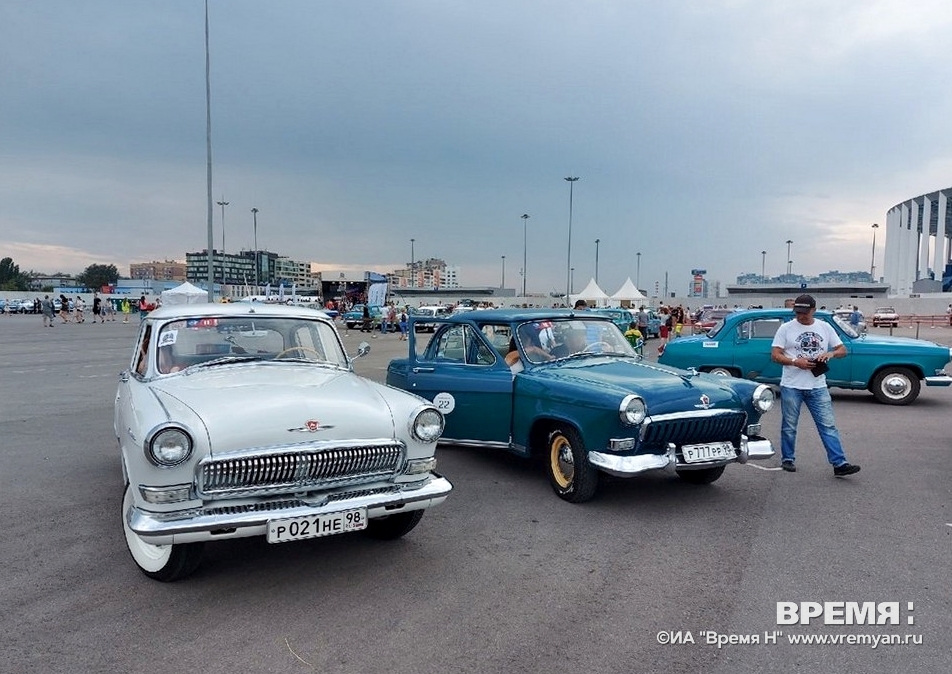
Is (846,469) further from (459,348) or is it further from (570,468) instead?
(459,348)

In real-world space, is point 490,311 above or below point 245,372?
above

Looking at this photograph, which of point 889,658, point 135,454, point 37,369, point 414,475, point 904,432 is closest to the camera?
point 889,658

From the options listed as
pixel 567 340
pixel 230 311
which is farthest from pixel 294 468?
pixel 567 340

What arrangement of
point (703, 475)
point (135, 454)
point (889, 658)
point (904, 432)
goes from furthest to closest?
point (904, 432)
point (703, 475)
point (135, 454)
point (889, 658)

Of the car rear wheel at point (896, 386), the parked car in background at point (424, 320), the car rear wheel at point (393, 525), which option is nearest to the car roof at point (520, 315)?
the parked car in background at point (424, 320)

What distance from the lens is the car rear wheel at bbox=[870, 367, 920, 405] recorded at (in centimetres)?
1084

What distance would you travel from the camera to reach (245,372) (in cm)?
484

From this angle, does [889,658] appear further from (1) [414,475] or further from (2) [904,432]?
(2) [904,432]

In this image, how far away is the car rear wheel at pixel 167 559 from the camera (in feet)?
12.5

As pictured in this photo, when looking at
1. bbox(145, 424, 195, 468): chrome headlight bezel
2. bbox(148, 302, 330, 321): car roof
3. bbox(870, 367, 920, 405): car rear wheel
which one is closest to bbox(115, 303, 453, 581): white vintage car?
bbox(145, 424, 195, 468): chrome headlight bezel

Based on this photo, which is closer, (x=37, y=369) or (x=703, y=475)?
(x=703, y=475)

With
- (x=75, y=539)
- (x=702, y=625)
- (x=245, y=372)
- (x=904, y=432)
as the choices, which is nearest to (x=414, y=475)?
(x=245, y=372)

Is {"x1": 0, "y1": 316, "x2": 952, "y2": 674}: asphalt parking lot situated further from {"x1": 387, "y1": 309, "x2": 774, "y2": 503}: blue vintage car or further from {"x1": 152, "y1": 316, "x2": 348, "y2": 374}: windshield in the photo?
{"x1": 152, "y1": 316, "x2": 348, "y2": 374}: windshield

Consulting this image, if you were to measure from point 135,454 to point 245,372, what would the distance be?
1221 millimetres
